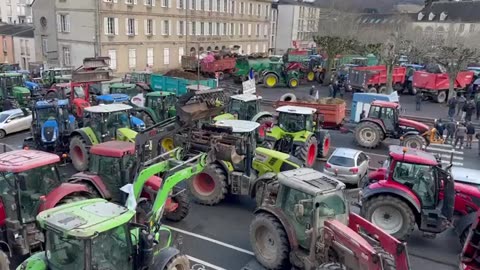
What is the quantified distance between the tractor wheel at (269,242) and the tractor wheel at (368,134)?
36.8 feet

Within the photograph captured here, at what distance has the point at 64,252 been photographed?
638 cm

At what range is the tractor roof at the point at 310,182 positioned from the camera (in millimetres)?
8227

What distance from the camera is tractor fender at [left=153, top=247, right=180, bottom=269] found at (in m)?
7.42

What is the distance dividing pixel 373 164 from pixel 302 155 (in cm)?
375

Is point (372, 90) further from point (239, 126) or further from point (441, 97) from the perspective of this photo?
point (239, 126)

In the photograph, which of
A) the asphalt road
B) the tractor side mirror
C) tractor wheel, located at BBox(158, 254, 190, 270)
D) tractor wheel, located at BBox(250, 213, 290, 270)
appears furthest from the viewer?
the asphalt road

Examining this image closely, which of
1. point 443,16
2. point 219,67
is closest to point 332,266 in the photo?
point 219,67

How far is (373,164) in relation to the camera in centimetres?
1720

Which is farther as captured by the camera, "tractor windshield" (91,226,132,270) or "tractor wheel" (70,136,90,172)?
"tractor wheel" (70,136,90,172)

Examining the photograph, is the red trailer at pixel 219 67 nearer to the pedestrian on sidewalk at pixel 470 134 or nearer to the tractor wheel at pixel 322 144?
the tractor wheel at pixel 322 144

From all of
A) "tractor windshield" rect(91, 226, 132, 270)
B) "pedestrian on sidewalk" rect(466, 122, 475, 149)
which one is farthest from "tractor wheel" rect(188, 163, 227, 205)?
"pedestrian on sidewalk" rect(466, 122, 475, 149)

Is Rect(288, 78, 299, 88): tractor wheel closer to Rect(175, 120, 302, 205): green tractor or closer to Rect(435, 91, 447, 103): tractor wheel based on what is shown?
Rect(435, 91, 447, 103): tractor wheel

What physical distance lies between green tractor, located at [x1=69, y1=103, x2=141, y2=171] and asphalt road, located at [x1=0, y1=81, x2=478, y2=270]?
186 inches

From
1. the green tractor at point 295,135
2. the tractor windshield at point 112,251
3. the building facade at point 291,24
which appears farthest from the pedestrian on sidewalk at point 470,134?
the building facade at point 291,24
